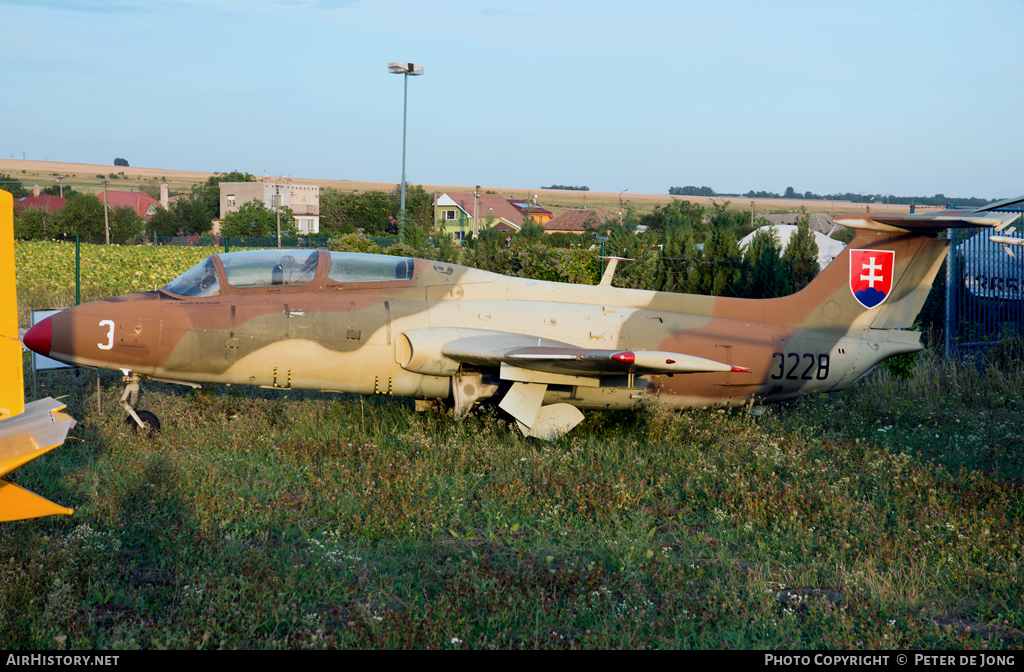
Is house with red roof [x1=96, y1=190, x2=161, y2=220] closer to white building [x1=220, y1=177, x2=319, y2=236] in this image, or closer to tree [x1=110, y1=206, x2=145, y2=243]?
white building [x1=220, y1=177, x2=319, y2=236]

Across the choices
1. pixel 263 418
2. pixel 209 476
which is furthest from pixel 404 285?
pixel 209 476

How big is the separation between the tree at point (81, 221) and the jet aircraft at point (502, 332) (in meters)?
47.3

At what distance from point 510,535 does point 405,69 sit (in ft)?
138

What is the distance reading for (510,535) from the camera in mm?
6469

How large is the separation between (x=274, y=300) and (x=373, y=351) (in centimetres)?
141

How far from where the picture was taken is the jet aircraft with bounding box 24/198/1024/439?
8.43 meters

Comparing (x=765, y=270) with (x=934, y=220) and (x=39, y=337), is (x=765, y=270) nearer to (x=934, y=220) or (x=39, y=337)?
(x=934, y=220)

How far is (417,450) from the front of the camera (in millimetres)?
→ 8617

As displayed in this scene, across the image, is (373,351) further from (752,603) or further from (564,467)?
(752,603)

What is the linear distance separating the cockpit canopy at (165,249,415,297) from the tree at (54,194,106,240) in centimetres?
4705

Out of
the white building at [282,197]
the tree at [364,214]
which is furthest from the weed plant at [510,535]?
the white building at [282,197]

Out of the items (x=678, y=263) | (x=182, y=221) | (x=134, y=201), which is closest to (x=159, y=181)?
(x=134, y=201)

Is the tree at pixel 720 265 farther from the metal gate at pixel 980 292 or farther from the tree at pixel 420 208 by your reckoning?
the tree at pixel 420 208

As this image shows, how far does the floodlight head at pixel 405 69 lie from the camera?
143 ft
